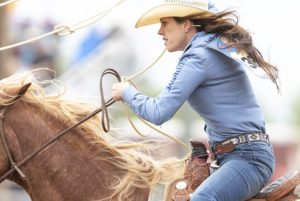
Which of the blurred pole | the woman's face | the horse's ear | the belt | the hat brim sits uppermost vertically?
the hat brim

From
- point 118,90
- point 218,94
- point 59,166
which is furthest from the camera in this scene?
point 59,166

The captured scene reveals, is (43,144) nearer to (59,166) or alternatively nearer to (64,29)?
(59,166)

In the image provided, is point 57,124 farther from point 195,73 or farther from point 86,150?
point 195,73

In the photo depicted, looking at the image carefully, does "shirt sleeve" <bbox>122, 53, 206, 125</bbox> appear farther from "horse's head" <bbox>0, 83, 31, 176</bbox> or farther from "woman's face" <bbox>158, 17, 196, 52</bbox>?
"horse's head" <bbox>0, 83, 31, 176</bbox>

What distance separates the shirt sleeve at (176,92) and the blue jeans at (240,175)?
440mm

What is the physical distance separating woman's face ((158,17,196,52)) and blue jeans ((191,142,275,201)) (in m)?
0.71

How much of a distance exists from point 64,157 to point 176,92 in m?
0.89

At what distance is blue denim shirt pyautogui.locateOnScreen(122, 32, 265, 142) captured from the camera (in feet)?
17.7

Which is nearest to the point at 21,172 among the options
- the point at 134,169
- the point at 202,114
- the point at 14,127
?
the point at 14,127

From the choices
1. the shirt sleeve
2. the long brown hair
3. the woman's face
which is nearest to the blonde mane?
the shirt sleeve

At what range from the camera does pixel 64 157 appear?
5.84 meters

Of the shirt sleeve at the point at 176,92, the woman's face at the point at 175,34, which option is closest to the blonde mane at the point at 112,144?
the shirt sleeve at the point at 176,92

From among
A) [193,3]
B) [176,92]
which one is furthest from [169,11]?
[176,92]

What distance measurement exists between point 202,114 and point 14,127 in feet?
3.80
